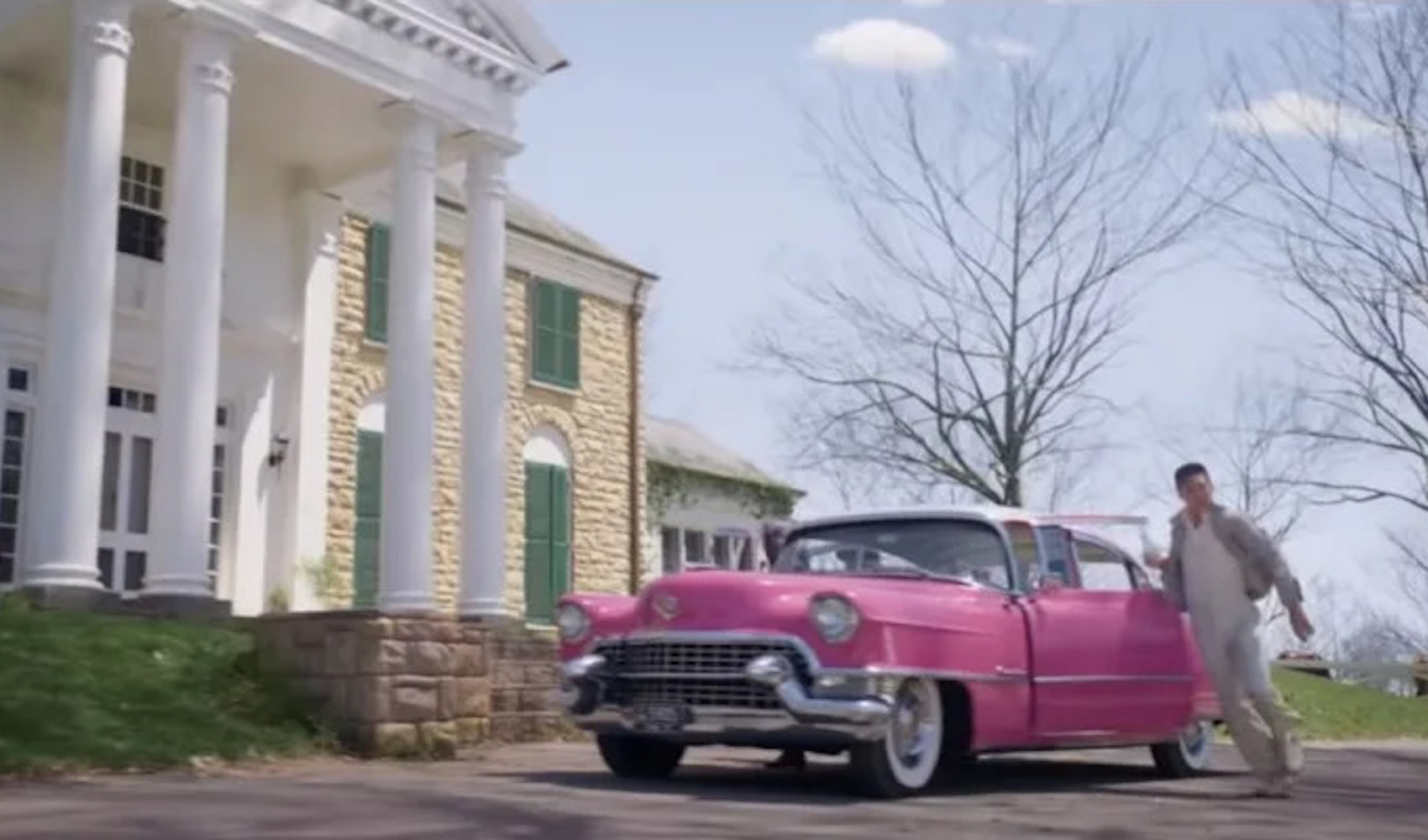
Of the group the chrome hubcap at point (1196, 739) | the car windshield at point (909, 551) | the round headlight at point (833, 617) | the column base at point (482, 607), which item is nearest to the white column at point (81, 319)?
the column base at point (482, 607)

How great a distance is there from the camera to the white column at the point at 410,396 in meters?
15.3

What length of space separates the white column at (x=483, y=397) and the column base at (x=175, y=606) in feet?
12.3

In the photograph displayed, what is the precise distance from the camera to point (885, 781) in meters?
7.51

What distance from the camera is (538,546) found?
67.1ft

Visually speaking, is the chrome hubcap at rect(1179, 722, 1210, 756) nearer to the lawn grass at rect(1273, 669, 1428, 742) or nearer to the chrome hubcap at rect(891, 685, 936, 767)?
the chrome hubcap at rect(891, 685, 936, 767)

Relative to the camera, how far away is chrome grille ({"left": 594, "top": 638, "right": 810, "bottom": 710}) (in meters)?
7.48

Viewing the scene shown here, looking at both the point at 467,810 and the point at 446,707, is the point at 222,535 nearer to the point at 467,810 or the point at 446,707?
the point at 446,707

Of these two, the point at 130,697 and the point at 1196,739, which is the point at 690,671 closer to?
the point at 1196,739

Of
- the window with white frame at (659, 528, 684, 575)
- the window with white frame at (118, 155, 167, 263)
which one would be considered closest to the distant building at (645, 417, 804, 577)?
the window with white frame at (659, 528, 684, 575)

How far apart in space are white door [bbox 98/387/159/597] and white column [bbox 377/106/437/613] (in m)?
2.42

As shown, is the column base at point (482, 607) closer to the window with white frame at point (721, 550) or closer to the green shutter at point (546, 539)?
the green shutter at point (546, 539)

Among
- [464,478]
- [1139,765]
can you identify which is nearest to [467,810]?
[1139,765]

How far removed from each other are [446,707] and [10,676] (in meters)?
2.68

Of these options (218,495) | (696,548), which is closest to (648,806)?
(218,495)
